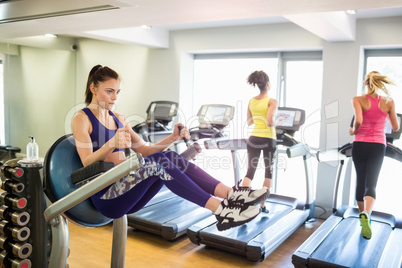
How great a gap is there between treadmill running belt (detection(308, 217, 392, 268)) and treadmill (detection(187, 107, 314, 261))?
1.31 ft

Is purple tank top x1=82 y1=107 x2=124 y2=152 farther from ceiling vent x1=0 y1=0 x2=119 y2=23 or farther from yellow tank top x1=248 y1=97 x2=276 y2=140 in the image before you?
yellow tank top x1=248 y1=97 x2=276 y2=140

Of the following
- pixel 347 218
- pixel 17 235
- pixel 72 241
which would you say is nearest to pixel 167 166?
pixel 17 235

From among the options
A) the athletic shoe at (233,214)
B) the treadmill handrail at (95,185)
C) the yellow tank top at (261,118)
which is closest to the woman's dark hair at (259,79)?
the yellow tank top at (261,118)

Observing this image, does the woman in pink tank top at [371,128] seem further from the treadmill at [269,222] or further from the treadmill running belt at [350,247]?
the treadmill at [269,222]

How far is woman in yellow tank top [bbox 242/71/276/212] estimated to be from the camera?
3.60 metres

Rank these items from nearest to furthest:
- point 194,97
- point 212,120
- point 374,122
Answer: point 374,122, point 212,120, point 194,97

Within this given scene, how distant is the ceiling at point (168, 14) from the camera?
8.36 feet

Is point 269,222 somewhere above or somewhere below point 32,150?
below

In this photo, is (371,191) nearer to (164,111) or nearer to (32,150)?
(164,111)

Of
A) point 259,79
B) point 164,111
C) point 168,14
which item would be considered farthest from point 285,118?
point 168,14

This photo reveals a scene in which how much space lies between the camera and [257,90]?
527 cm

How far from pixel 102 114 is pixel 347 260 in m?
2.03

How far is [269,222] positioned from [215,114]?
142cm

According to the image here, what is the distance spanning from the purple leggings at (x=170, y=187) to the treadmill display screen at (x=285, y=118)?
235 centimetres
